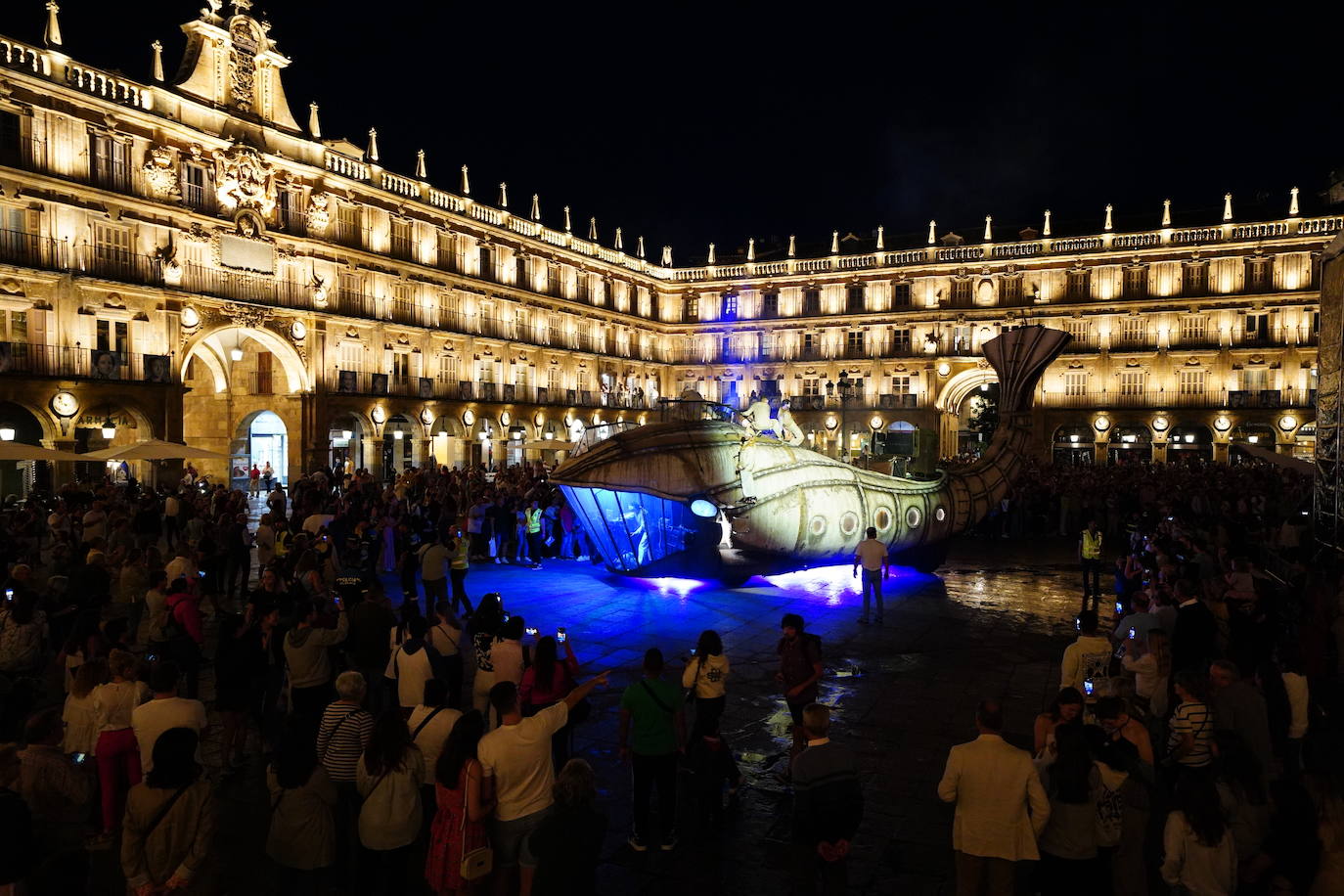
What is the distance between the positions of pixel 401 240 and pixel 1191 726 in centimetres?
3673

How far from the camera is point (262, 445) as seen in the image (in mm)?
33344

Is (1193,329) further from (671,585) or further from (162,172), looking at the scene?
(162,172)

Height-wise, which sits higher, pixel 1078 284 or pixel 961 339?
pixel 1078 284

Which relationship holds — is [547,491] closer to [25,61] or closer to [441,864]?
→ [441,864]

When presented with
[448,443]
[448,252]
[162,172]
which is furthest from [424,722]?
[448,252]

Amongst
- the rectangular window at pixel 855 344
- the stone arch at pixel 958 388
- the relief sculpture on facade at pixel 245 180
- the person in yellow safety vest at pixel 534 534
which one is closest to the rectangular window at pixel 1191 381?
the stone arch at pixel 958 388

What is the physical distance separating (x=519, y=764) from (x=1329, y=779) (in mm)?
4024

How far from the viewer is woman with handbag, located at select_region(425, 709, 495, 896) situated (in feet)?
14.1

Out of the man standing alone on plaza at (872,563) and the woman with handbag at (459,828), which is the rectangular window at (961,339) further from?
the woman with handbag at (459,828)

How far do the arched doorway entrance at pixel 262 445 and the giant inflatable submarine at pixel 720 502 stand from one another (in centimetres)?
2293

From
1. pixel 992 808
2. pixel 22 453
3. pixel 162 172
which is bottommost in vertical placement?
pixel 992 808

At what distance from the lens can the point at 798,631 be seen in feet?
21.9

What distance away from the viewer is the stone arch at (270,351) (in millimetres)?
30797

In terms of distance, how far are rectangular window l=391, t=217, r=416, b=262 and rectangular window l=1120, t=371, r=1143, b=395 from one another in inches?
1488
